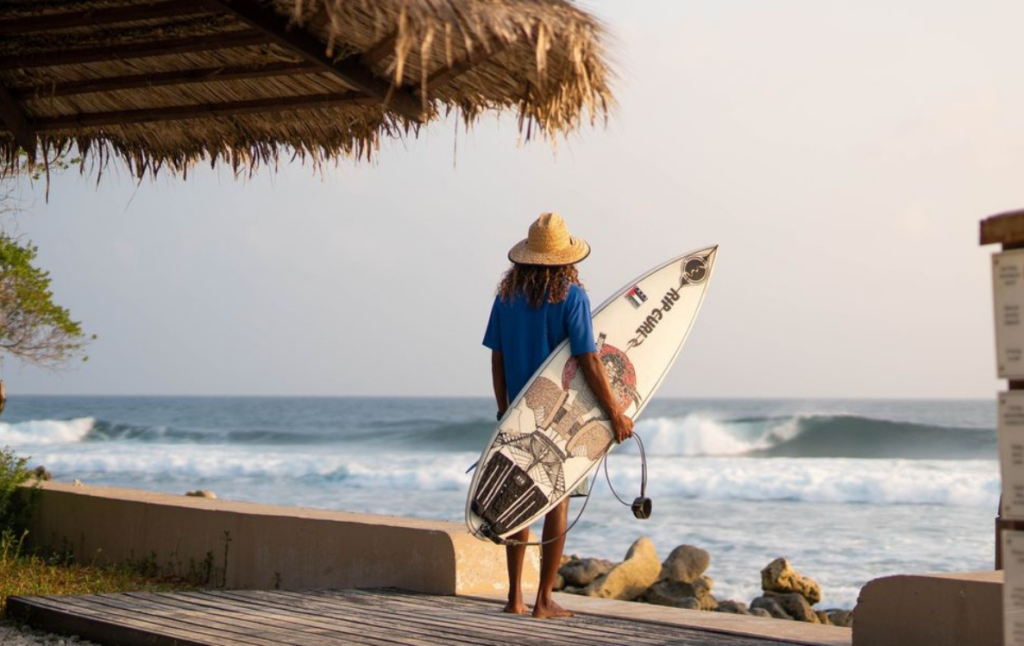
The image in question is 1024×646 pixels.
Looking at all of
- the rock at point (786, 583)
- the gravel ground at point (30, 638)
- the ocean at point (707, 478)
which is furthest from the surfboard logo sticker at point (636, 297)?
the ocean at point (707, 478)

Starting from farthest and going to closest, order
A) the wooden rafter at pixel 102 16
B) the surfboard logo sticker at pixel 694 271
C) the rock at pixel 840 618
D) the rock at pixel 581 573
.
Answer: the rock at pixel 581 573, the rock at pixel 840 618, the surfboard logo sticker at pixel 694 271, the wooden rafter at pixel 102 16

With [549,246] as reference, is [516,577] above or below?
below

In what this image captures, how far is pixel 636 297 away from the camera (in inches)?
224

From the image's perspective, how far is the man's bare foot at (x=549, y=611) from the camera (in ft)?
15.6

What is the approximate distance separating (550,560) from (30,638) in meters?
2.15

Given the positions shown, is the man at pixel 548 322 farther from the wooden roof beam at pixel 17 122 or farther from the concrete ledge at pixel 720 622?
the wooden roof beam at pixel 17 122

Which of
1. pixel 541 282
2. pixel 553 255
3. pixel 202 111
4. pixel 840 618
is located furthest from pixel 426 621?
pixel 840 618

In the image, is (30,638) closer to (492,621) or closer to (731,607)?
(492,621)

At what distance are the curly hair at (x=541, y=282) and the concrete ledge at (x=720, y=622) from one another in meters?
1.34

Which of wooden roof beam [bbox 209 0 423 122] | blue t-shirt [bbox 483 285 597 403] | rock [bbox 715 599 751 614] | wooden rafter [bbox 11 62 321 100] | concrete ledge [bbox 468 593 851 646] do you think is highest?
wooden rafter [bbox 11 62 321 100]

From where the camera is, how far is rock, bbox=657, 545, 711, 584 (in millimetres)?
9727

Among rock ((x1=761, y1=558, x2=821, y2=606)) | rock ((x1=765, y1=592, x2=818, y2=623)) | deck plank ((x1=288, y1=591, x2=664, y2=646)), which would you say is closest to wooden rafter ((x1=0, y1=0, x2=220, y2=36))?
deck plank ((x1=288, y1=591, x2=664, y2=646))

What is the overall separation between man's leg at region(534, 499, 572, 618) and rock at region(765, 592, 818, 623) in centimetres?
458

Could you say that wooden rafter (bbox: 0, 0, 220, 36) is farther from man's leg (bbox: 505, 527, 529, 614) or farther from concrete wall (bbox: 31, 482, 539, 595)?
concrete wall (bbox: 31, 482, 539, 595)
